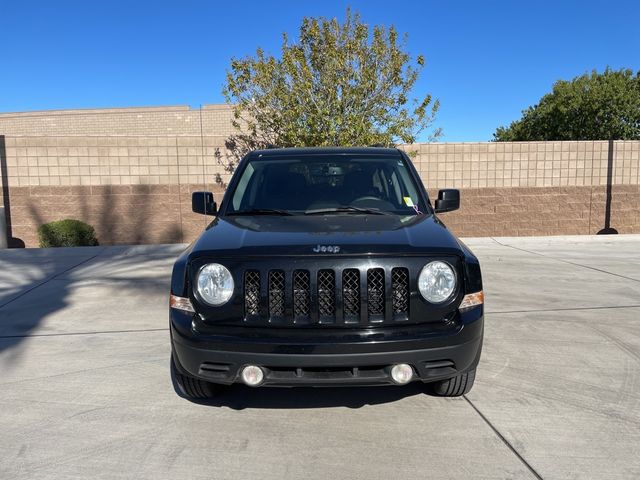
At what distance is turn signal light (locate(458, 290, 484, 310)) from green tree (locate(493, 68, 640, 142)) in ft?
69.1

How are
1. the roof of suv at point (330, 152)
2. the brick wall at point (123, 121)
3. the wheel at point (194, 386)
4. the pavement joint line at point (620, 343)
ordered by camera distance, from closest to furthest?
1. the wheel at point (194, 386)
2. the pavement joint line at point (620, 343)
3. the roof of suv at point (330, 152)
4. the brick wall at point (123, 121)

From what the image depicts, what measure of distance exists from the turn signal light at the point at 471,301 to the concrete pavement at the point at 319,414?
0.78m

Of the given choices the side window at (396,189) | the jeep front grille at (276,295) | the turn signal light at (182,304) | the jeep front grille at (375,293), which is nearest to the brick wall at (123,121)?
the side window at (396,189)

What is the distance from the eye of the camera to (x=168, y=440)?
305 centimetres

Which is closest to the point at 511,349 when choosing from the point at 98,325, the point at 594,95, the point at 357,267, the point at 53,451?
the point at 357,267

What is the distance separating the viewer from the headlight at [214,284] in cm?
295

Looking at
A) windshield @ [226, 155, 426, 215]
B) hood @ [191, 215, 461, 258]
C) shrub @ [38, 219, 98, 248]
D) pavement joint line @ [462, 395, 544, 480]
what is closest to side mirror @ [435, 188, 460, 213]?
windshield @ [226, 155, 426, 215]

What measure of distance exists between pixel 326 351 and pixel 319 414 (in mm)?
769

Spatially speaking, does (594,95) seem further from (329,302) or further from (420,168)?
(329,302)

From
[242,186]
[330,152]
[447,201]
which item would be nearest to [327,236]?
[242,186]

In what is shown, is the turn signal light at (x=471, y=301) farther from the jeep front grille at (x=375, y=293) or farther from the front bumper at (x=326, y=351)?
the jeep front grille at (x=375, y=293)

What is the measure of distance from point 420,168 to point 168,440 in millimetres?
10572

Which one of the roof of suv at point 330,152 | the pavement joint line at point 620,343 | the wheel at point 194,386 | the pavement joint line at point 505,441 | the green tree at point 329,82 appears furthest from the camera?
the green tree at point 329,82

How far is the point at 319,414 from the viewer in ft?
11.0
